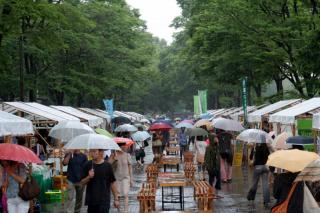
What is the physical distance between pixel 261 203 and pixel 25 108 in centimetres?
768

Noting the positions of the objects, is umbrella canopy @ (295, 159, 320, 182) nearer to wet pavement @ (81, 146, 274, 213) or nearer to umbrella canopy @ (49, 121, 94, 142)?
wet pavement @ (81, 146, 274, 213)

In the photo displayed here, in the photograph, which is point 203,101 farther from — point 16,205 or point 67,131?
point 16,205

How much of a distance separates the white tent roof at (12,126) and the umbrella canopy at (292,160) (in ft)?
17.3

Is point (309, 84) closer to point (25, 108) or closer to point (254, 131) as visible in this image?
point (254, 131)

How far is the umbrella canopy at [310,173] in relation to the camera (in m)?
8.20

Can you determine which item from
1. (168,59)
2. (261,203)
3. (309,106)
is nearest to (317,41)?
(309,106)

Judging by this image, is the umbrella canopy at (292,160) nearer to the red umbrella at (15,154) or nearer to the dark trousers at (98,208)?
the dark trousers at (98,208)

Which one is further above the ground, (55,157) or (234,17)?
(234,17)

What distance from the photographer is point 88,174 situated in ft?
31.7

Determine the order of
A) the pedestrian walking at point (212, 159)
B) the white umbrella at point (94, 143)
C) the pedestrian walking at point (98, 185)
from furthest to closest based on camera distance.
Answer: the pedestrian walking at point (212, 159), the white umbrella at point (94, 143), the pedestrian walking at point (98, 185)

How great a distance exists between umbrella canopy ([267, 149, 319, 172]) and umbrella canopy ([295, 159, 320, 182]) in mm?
273

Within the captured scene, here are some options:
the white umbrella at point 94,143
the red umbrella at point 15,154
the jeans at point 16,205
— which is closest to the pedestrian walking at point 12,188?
the jeans at point 16,205

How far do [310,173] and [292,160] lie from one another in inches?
26.8

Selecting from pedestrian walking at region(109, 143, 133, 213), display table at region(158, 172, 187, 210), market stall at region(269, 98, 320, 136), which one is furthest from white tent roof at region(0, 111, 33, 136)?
market stall at region(269, 98, 320, 136)
